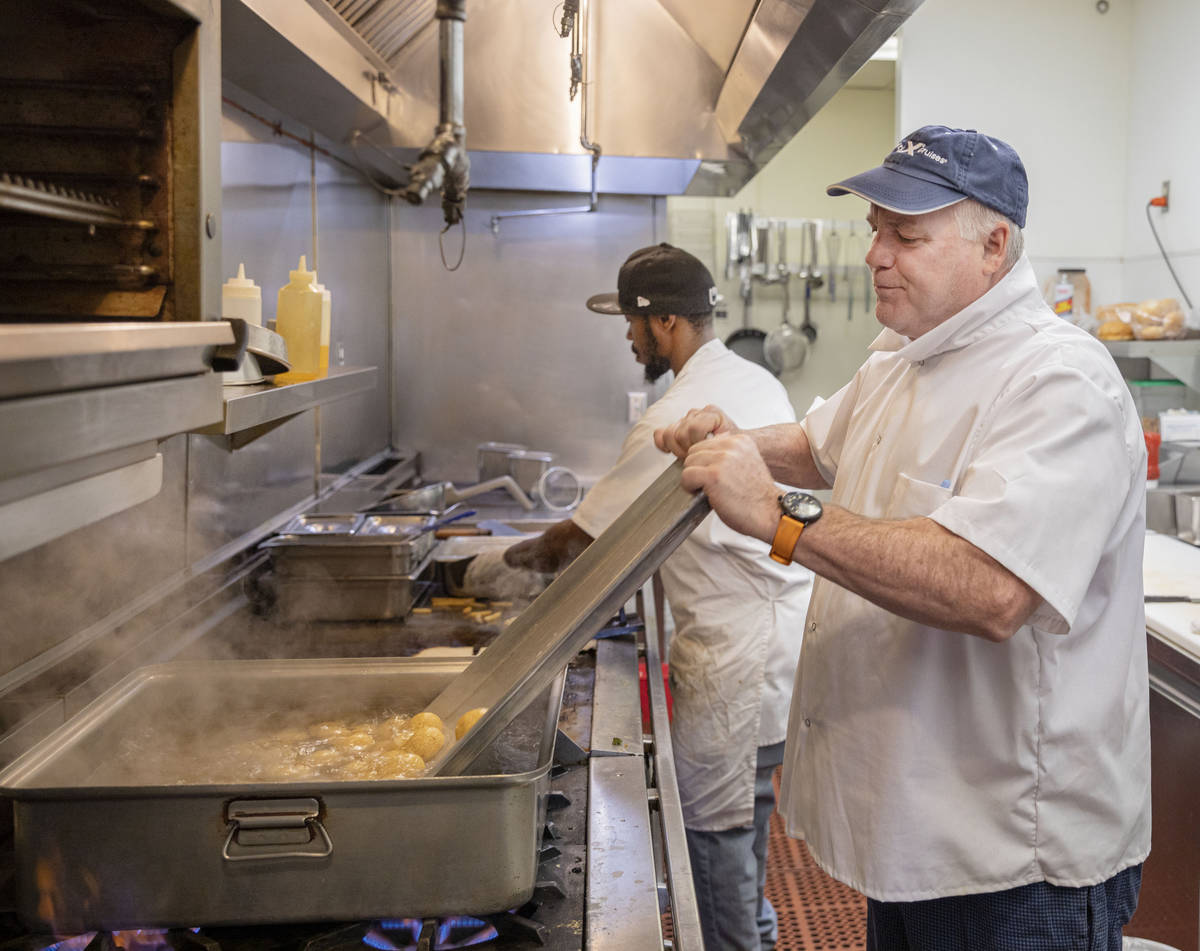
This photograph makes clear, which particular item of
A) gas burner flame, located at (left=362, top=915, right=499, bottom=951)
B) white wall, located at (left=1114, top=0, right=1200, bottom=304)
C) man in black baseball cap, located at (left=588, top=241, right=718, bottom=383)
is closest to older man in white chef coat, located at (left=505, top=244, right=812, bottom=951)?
man in black baseball cap, located at (left=588, top=241, right=718, bottom=383)

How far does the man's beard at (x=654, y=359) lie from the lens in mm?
2613

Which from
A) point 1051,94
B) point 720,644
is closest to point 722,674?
point 720,644

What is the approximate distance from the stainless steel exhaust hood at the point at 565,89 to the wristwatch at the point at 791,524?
1.33m

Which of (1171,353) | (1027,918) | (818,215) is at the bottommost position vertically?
(1027,918)

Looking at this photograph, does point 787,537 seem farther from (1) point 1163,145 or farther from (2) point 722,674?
(1) point 1163,145

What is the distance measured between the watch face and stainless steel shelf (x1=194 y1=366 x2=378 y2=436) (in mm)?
721

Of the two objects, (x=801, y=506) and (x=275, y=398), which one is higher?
(x=275, y=398)

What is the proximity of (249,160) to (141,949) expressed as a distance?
204 centimetres

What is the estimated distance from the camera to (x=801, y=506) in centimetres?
130

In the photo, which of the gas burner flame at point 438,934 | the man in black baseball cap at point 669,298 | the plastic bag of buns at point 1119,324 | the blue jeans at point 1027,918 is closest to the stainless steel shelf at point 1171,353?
the plastic bag of buns at point 1119,324

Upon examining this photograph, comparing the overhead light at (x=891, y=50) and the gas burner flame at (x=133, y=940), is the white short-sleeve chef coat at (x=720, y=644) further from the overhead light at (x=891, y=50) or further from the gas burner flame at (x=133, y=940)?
the overhead light at (x=891, y=50)

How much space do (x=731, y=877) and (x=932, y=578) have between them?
50.6 inches

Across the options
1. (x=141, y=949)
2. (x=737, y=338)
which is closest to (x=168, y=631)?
(x=141, y=949)

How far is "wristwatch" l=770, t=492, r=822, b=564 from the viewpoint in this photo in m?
1.29
